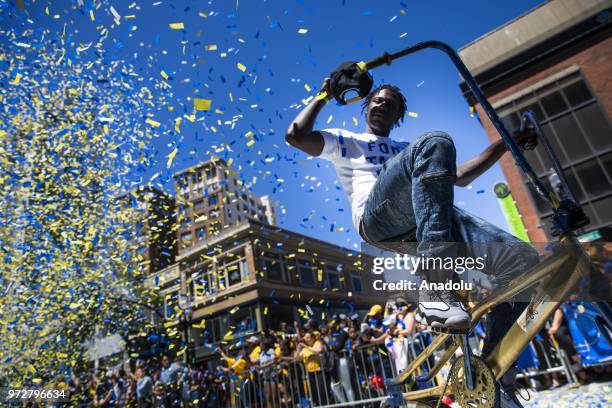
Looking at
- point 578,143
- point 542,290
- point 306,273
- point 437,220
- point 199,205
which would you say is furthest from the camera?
point 199,205

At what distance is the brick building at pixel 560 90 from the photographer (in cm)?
1305

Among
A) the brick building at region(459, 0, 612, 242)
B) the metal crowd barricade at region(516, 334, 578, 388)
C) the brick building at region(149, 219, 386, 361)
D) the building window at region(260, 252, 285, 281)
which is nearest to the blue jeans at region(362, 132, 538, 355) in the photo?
the metal crowd barricade at region(516, 334, 578, 388)

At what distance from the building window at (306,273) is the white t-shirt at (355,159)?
119 feet

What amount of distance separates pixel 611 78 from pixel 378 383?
1469 centimetres

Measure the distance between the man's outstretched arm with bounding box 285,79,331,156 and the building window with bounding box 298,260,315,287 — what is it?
36650mm

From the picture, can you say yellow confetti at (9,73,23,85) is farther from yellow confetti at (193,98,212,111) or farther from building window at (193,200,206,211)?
building window at (193,200,206,211)

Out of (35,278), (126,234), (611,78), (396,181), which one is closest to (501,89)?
(611,78)

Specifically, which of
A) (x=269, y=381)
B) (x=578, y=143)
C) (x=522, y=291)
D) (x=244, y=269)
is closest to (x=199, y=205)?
(x=244, y=269)

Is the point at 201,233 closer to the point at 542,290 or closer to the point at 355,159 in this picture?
the point at 355,159

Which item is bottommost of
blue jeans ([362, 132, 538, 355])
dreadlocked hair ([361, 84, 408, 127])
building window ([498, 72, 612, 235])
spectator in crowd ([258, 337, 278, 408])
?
spectator in crowd ([258, 337, 278, 408])

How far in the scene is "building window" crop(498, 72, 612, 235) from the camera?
12.7m

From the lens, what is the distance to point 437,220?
5.41ft

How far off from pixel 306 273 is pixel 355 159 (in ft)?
126

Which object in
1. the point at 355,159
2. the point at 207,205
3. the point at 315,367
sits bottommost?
the point at 315,367
